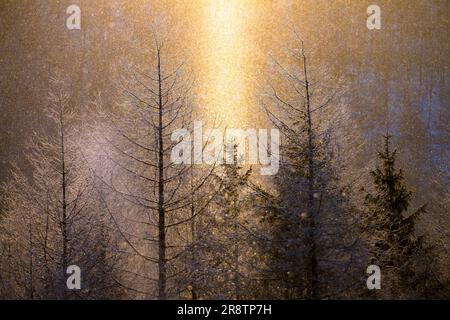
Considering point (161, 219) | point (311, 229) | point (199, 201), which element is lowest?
point (311, 229)

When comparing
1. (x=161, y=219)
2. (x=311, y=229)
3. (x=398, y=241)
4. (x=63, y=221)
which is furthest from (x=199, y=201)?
(x=398, y=241)

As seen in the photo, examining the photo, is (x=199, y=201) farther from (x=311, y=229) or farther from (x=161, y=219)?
(x=311, y=229)

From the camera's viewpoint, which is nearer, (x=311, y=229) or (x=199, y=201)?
(x=311, y=229)

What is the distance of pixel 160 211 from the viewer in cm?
943

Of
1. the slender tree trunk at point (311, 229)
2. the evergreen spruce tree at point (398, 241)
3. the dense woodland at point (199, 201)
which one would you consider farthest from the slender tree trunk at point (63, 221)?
the evergreen spruce tree at point (398, 241)

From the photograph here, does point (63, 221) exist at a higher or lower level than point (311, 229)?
higher

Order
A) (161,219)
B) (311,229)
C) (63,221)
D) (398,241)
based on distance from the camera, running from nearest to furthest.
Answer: (311,229) → (161,219) → (63,221) → (398,241)

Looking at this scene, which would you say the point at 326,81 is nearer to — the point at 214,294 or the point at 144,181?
the point at 144,181

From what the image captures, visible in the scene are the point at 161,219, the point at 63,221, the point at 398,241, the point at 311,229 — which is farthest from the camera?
the point at 398,241

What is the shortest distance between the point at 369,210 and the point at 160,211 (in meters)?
3.84

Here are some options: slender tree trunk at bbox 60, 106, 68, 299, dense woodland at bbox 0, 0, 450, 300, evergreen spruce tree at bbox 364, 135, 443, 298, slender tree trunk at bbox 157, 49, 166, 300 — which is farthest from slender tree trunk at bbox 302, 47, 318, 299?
slender tree trunk at bbox 60, 106, 68, 299

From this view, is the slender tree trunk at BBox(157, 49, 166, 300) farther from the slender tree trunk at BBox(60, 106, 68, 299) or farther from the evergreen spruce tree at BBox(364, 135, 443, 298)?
the evergreen spruce tree at BBox(364, 135, 443, 298)

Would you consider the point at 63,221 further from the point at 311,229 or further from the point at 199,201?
the point at 311,229
